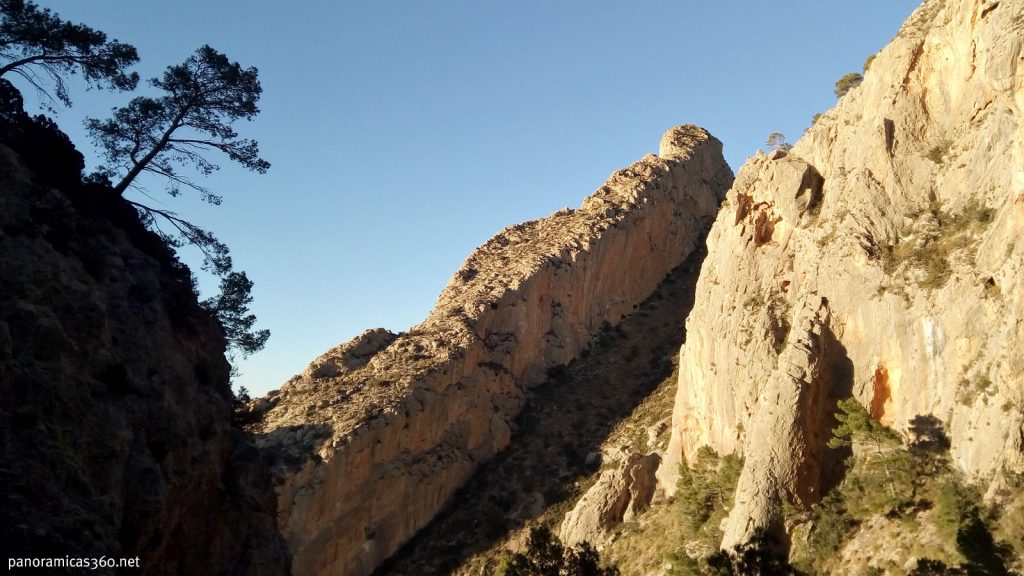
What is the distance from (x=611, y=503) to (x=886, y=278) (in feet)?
60.9

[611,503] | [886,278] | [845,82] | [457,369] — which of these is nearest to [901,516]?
[886,278]

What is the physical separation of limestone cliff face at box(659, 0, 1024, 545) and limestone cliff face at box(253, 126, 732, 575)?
16.8 meters

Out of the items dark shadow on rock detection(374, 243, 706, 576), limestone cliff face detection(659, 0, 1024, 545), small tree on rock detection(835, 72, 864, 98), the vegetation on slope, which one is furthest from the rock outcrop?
small tree on rock detection(835, 72, 864, 98)

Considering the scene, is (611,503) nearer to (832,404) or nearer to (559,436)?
(559,436)

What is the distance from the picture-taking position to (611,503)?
41.4 meters

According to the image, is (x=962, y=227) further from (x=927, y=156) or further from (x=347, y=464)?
(x=347, y=464)

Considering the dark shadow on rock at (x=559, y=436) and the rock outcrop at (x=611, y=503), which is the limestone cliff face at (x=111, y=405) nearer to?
the rock outcrop at (x=611, y=503)

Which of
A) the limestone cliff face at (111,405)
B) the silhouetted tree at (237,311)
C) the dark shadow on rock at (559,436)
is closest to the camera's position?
the limestone cliff face at (111,405)

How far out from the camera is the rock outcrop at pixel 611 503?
4075 cm

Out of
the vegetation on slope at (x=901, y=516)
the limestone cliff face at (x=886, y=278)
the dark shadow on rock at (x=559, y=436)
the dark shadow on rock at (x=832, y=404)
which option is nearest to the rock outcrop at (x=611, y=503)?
the limestone cliff face at (x=886, y=278)

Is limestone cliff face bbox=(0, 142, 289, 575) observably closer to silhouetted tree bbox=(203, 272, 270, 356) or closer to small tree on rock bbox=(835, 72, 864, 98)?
silhouetted tree bbox=(203, 272, 270, 356)

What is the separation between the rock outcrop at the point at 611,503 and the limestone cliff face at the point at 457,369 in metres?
12.5

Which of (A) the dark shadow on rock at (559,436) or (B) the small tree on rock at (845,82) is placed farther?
(B) the small tree on rock at (845,82)

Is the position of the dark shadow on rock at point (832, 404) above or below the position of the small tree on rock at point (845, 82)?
below
